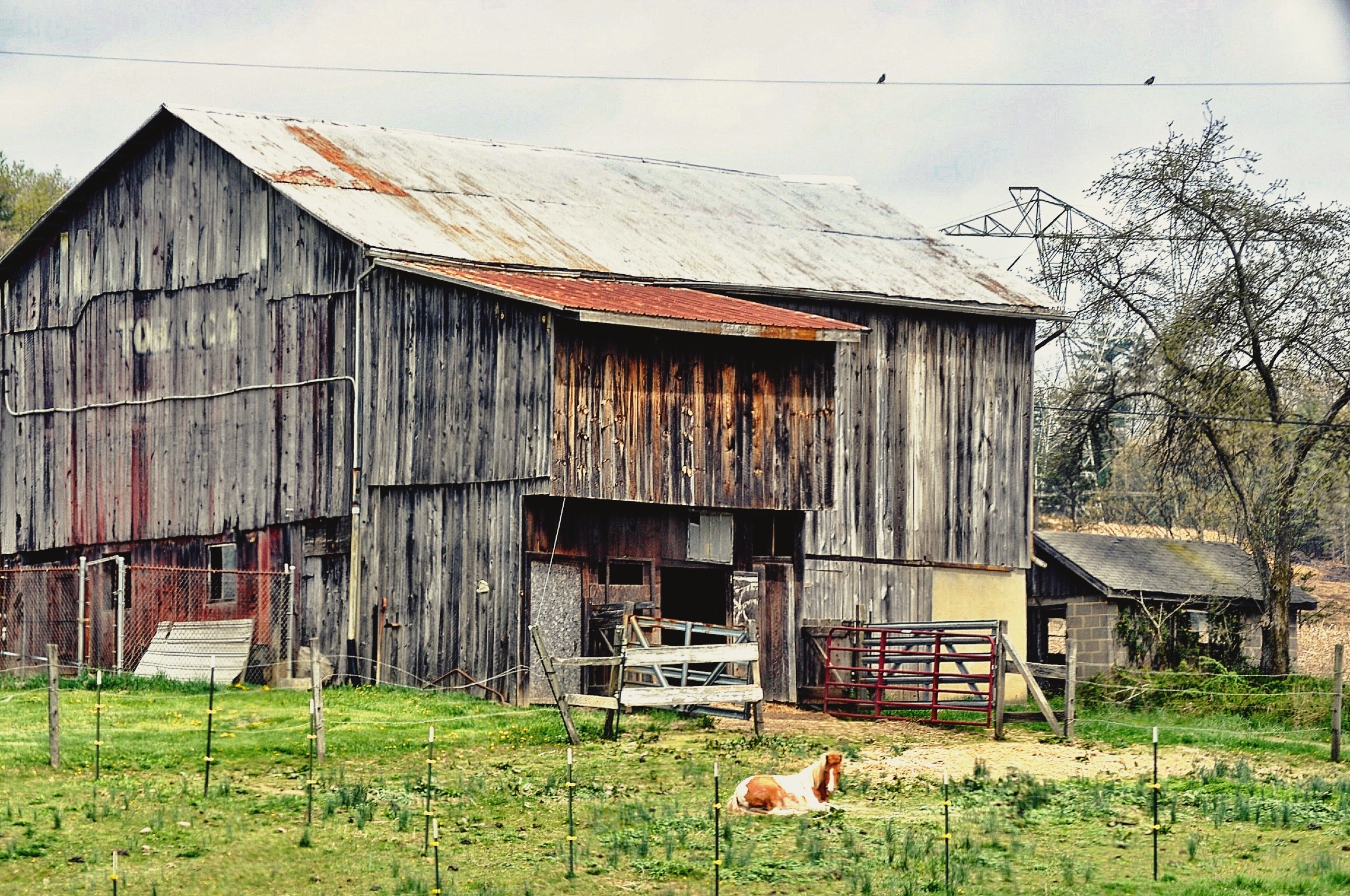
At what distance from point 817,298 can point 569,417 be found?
7.63 metres

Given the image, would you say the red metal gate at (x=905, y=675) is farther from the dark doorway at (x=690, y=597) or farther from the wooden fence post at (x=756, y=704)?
the wooden fence post at (x=756, y=704)

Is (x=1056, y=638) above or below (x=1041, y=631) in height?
below

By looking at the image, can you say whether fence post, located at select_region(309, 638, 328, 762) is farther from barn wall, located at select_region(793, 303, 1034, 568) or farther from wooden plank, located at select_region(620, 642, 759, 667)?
barn wall, located at select_region(793, 303, 1034, 568)

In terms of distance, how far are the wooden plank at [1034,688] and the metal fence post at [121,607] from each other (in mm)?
14268

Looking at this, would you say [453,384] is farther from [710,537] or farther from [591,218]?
[591,218]

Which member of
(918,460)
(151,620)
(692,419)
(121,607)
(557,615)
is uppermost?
(692,419)

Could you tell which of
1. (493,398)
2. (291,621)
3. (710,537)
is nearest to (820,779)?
(493,398)

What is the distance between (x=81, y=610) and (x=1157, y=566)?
2332cm

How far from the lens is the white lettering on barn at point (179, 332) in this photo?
32781mm

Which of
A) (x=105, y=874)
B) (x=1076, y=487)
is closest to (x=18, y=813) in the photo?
(x=105, y=874)

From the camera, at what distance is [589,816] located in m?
18.8

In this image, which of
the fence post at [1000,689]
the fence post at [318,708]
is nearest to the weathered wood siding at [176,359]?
the fence post at [318,708]

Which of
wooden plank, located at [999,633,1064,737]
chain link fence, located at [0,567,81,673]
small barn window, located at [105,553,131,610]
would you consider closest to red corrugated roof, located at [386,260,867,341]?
wooden plank, located at [999,633,1064,737]

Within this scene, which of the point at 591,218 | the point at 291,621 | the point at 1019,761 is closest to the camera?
the point at 1019,761
